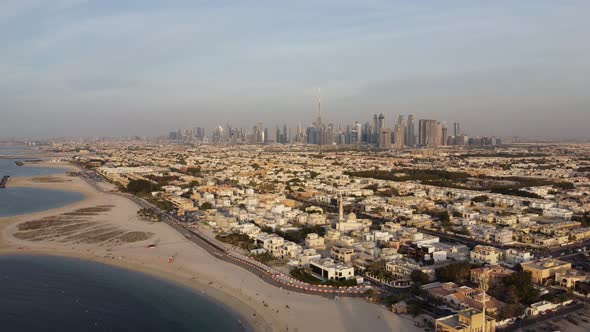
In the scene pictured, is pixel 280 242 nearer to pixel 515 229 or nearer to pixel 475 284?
pixel 475 284

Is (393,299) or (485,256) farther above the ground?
(485,256)

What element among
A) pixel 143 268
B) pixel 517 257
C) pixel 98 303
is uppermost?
pixel 517 257

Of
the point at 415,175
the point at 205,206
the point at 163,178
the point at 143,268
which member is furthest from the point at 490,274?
the point at 163,178

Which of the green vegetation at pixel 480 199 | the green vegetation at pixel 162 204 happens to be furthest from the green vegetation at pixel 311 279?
the green vegetation at pixel 480 199

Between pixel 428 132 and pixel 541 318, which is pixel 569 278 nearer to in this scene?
pixel 541 318

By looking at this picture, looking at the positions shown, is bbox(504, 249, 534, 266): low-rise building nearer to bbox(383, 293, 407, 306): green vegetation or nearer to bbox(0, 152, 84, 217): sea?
bbox(383, 293, 407, 306): green vegetation

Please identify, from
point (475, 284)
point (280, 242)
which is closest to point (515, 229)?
point (475, 284)

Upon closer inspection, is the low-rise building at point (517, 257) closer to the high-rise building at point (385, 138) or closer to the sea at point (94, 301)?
the sea at point (94, 301)
